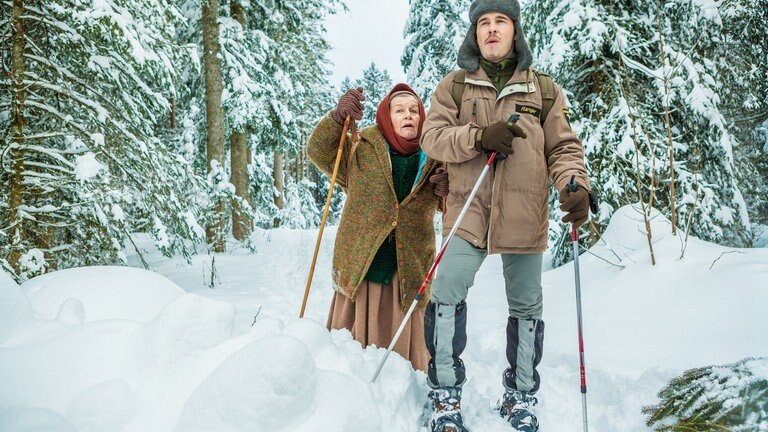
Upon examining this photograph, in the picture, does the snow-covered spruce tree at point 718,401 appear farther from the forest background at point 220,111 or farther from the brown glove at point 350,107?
the forest background at point 220,111

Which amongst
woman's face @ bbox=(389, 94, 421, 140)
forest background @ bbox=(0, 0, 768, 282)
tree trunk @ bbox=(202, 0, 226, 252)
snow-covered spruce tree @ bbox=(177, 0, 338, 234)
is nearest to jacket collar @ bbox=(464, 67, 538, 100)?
woman's face @ bbox=(389, 94, 421, 140)

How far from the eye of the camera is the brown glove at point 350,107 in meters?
2.95

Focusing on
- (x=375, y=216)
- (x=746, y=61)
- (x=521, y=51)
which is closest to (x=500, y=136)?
(x=521, y=51)

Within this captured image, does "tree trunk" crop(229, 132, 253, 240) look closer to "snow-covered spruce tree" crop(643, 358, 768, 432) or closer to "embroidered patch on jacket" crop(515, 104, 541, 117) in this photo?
"embroidered patch on jacket" crop(515, 104, 541, 117)

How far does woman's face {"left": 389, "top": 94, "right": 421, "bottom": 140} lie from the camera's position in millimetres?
3023

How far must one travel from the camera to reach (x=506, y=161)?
2387 mm

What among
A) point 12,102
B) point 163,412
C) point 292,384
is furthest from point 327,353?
point 12,102

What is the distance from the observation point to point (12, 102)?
4207 mm

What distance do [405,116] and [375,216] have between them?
0.72 m

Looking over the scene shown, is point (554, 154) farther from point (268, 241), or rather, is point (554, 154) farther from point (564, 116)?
point (268, 241)

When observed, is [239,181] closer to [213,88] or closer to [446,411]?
[213,88]

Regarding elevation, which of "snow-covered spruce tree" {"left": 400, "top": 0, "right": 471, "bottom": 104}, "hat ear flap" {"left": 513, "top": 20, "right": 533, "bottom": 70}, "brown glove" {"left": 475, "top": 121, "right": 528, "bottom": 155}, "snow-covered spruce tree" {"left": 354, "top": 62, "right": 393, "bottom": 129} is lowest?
"brown glove" {"left": 475, "top": 121, "right": 528, "bottom": 155}

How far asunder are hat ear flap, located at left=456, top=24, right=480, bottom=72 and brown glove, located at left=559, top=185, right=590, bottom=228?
0.88m

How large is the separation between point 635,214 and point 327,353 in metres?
4.76
